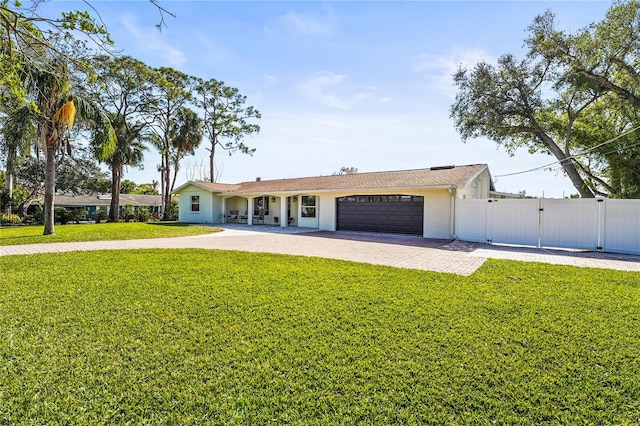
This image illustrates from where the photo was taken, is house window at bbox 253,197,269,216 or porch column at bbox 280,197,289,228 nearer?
porch column at bbox 280,197,289,228

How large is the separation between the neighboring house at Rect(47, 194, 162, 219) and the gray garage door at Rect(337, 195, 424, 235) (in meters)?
29.7

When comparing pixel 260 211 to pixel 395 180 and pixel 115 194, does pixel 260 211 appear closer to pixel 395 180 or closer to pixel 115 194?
pixel 395 180

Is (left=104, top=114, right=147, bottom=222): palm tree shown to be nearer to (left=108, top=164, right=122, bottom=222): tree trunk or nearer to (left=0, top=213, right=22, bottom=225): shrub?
(left=108, top=164, right=122, bottom=222): tree trunk

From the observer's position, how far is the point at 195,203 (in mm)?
25734

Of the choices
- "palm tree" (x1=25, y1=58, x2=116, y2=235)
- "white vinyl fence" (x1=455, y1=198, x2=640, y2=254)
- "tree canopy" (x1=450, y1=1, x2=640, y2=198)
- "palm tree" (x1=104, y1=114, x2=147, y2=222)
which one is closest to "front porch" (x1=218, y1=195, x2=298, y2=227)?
"palm tree" (x1=104, y1=114, x2=147, y2=222)

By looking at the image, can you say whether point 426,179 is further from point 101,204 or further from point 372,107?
point 101,204

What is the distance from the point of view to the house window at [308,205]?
20.3m

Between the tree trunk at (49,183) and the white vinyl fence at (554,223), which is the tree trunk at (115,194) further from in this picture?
the white vinyl fence at (554,223)

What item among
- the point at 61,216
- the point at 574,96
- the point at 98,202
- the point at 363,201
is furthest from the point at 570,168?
the point at 98,202

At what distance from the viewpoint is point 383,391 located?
2852 millimetres

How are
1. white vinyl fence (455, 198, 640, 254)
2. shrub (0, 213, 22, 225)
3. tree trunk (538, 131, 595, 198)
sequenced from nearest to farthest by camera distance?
white vinyl fence (455, 198, 640, 254)
tree trunk (538, 131, 595, 198)
shrub (0, 213, 22, 225)

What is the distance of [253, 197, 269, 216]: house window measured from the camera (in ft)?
78.4

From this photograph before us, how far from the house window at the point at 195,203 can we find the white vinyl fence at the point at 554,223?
63.7 ft

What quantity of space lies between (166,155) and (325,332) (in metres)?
28.9
